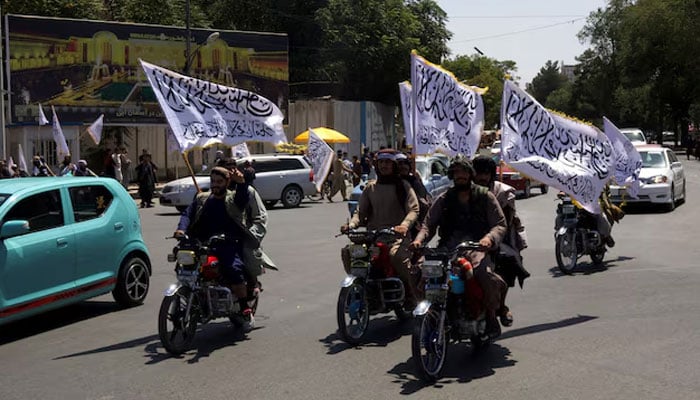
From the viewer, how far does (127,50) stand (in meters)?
36.6

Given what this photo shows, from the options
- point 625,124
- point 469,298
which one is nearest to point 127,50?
point 469,298

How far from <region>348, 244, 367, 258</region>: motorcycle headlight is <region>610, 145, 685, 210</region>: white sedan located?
13798 mm

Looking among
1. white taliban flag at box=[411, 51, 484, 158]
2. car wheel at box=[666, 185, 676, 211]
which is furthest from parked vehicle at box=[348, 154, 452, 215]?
white taliban flag at box=[411, 51, 484, 158]

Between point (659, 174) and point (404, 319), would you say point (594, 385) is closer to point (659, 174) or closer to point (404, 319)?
point (404, 319)

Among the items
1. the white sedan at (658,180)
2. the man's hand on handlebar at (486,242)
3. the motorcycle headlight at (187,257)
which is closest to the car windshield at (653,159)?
the white sedan at (658,180)

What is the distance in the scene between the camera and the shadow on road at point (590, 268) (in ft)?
43.3

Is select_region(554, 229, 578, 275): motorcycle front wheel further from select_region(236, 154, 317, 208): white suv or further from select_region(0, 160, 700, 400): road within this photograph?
select_region(236, 154, 317, 208): white suv

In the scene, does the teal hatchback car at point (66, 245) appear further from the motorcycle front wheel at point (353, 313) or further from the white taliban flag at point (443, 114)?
the white taliban flag at point (443, 114)

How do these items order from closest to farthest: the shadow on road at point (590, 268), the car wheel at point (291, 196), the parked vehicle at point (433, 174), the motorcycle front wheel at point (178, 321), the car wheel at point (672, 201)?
the motorcycle front wheel at point (178, 321)
the shadow on road at point (590, 268)
the car wheel at point (672, 201)
the parked vehicle at point (433, 174)
the car wheel at point (291, 196)

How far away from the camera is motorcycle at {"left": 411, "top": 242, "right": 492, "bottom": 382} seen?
22.4 feet

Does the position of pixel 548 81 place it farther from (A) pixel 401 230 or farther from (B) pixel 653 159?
(A) pixel 401 230

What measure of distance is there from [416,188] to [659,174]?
1461cm

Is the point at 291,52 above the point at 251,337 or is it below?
above

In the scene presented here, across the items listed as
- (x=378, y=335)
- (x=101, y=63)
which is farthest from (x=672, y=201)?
(x=101, y=63)
